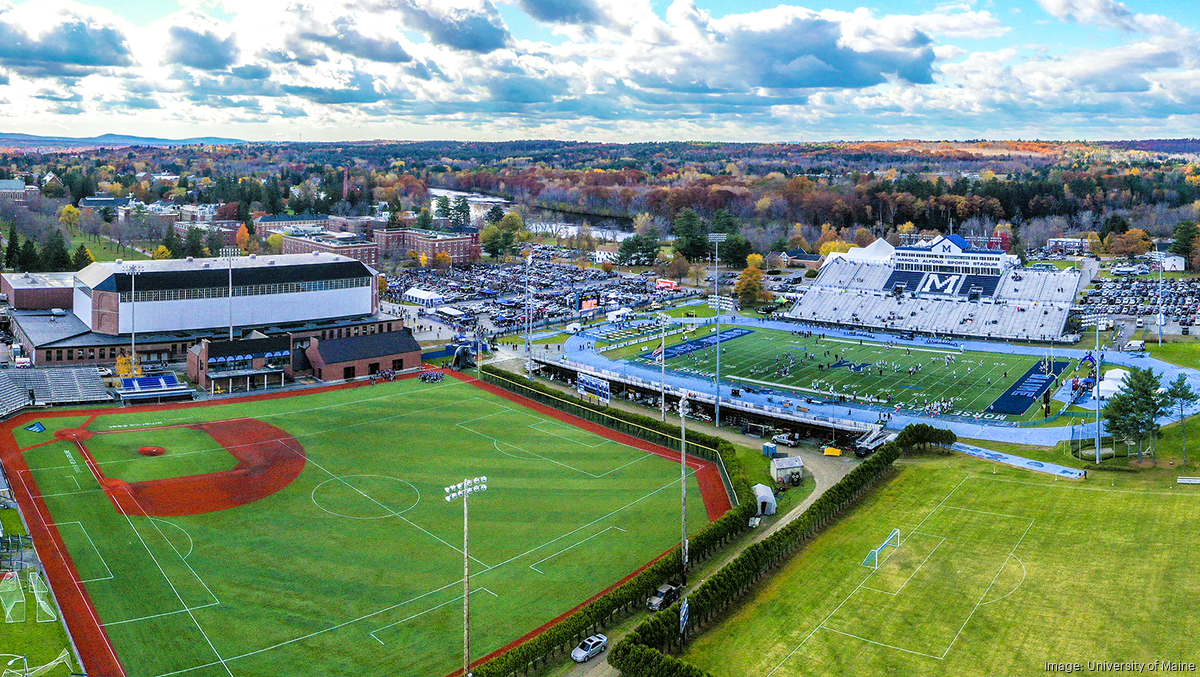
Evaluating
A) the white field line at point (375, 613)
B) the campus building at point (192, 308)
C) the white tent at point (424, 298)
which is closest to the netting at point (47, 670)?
the white field line at point (375, 613)

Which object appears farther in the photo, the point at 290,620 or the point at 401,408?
the point at 401,408

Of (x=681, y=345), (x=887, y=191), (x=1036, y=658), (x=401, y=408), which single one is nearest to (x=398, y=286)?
(x=681, y=345)

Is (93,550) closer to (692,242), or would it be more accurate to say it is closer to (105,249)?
(692,242)

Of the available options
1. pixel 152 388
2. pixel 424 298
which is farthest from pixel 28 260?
pixel 152 388

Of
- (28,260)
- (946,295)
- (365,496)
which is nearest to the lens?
(365,496)

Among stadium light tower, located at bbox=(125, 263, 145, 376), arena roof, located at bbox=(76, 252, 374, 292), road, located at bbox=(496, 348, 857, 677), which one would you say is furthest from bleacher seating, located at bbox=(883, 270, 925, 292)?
stadium light tower, located at bbox=(125, 263, 145, 376)

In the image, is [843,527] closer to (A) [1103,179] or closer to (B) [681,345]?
(B) [681,345]

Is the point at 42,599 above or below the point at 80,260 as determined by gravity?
below
